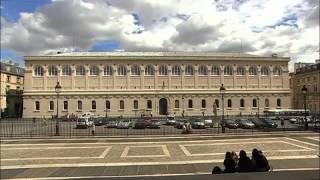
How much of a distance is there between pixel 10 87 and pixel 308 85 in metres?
78.0

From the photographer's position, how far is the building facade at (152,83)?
3834 inches

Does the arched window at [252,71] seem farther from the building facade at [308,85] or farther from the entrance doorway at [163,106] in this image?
the entrance doorway at [163,106]

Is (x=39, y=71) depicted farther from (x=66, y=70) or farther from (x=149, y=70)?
(x=149, y=70)

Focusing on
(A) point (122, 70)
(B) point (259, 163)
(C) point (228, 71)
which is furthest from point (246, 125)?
(A) point (122, 70)

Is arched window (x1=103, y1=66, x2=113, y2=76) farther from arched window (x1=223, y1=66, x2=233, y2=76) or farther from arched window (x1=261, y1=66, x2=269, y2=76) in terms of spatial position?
arched window (x1=261, y1=66, x2=269, y2=76)

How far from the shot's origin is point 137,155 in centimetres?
2328

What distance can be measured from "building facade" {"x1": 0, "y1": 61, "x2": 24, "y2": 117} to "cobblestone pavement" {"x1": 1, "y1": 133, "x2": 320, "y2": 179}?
233 feet

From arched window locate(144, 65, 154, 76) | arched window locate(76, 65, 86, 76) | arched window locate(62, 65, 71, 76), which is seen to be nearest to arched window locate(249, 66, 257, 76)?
arched window locate(144, 65, 154, 76)

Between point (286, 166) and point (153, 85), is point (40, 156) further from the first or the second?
point (153, 85)

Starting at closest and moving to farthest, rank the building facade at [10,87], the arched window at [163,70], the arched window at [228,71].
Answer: the building facade at [10,87]
the arched window at [163,70]
the arched window at [228,71]

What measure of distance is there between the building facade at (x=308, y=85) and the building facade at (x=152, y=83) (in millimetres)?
5760

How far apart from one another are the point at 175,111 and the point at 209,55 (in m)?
17.0

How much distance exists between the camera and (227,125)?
50188 mm

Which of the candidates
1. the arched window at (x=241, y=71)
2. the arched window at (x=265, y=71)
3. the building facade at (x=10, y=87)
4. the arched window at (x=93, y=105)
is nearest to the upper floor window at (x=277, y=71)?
the arched window at (x=265, y=71)
